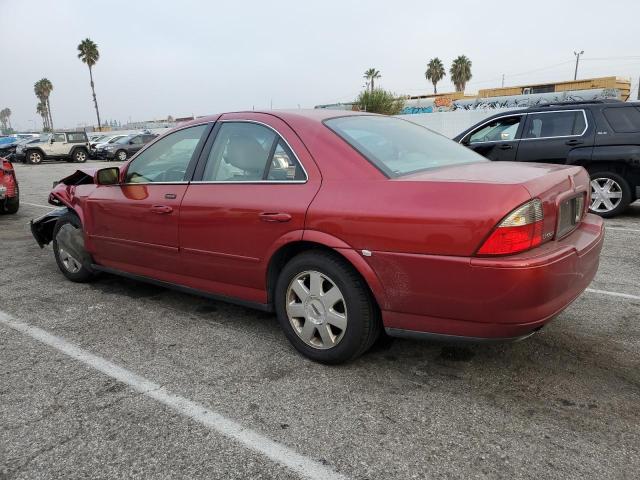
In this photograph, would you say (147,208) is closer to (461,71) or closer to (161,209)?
(161,209)

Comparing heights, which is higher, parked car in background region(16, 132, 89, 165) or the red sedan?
the red sedan

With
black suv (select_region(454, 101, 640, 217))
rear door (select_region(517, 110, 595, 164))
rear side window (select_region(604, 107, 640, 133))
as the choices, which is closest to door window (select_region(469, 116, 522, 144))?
black suv (select_region(454, 101, 640, 217))

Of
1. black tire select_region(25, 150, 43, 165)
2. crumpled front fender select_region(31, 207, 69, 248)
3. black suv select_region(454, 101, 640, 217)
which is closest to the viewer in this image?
crumpled front fender select_region(31, 207, 69, 248)

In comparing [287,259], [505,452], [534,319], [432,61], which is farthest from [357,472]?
[432,61]

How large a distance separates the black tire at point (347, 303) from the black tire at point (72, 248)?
8.28 ft

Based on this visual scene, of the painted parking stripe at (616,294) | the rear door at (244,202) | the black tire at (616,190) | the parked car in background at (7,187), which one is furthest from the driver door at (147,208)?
the black tire at (616,190)

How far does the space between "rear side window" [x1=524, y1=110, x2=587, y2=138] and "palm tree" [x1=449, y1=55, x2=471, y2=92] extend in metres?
62.6

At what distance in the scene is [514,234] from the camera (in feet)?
7.86

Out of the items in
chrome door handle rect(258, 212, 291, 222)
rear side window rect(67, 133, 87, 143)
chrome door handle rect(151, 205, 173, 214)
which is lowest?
Result: rear side window rect(67, 133, 87, 143)

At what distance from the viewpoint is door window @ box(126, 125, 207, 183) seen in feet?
12.5

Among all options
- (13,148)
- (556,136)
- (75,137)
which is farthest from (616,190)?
(13,148)

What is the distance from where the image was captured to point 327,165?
2.98m

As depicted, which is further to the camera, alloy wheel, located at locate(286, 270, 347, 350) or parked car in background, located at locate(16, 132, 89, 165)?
parked car in background, located at locate(16, 132, 89, 165)

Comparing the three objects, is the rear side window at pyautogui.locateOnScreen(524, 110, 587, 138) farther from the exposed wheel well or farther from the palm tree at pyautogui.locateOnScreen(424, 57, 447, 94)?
the palm tree at pyautogui.locateOnScreen(424, 57, 447, 94)
